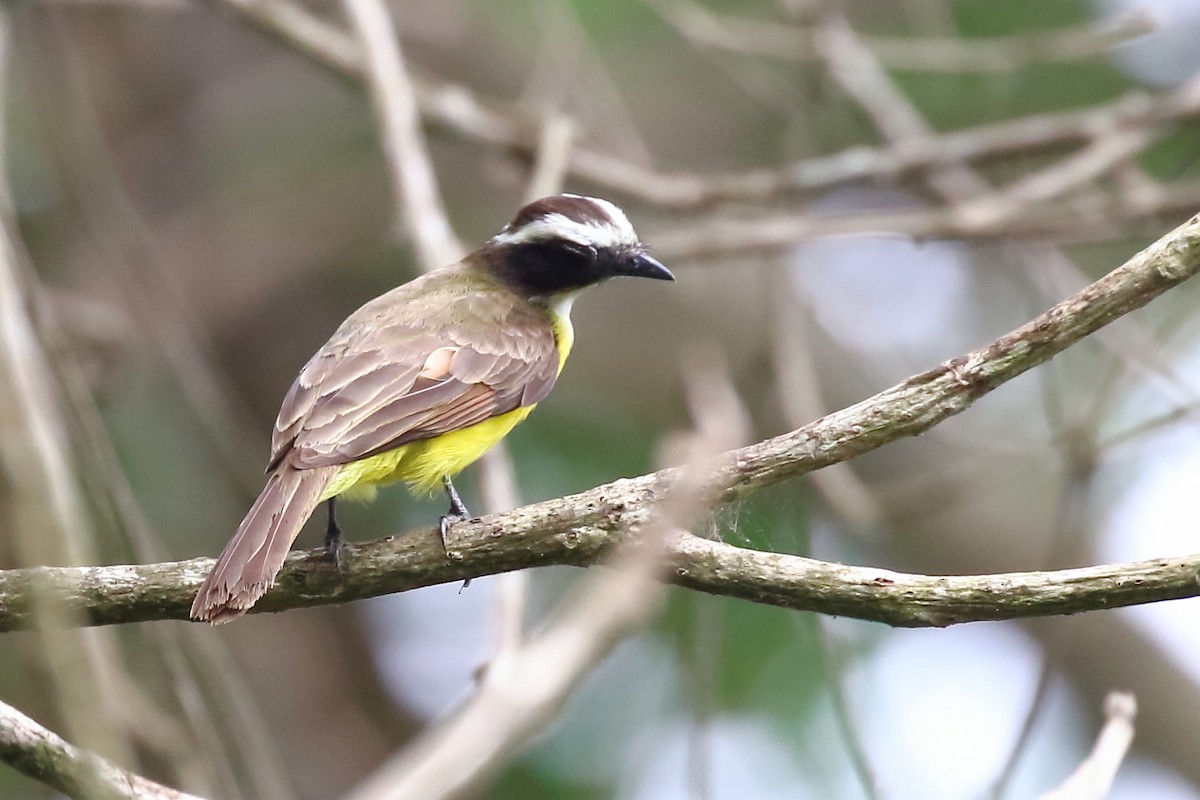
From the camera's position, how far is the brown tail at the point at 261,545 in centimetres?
305

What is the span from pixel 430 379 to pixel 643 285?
432 cm

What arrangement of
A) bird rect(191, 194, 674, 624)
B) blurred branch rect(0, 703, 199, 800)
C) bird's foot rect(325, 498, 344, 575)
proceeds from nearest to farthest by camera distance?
blurred branch rect(0, 703, 199, 800), bird's foot rect(325, 498, 344, 575), bird rect(191, 194, 674, 624)

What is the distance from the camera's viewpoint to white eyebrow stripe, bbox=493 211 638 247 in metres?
5.16

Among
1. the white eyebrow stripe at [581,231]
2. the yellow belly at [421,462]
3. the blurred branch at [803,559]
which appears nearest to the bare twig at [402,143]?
the white eyebrow stripe at [581,231]

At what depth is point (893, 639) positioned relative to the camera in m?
7.14

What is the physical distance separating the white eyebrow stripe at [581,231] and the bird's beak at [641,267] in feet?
0.22

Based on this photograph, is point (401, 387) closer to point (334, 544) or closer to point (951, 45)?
point (334, 544)

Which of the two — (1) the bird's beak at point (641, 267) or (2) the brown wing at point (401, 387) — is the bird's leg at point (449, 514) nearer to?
(2) the brown wing at point (401, 387)

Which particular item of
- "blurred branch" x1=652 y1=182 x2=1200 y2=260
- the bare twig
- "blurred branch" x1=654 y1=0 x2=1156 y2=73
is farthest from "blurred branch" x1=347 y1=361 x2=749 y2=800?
"blurred branch" x1=654 y1=0 x2=1156 y2=73

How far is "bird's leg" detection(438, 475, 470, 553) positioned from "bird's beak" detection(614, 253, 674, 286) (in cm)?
129

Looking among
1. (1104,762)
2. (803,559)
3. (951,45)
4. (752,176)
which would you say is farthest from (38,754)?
(951,45)

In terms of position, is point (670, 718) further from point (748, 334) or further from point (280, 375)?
point (280, 375)

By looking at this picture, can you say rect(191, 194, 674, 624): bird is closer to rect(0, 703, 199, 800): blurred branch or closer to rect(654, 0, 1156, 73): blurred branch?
rect(0, 703, 199, 800): blurred branch

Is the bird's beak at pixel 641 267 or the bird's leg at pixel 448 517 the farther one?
the bird's beak at pixel 641 267
